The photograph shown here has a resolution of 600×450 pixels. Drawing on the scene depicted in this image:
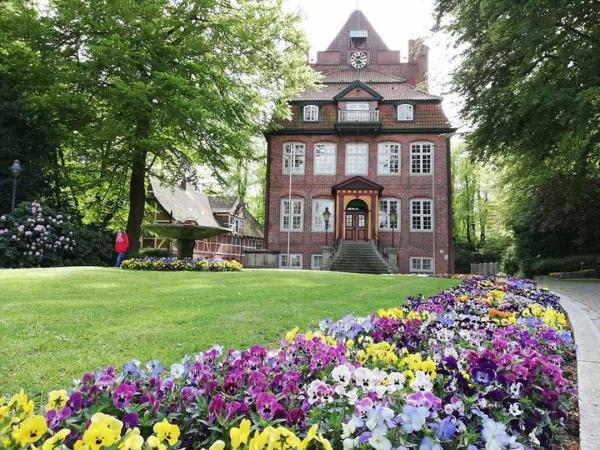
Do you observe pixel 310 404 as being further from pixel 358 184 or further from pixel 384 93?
pixel 384 93

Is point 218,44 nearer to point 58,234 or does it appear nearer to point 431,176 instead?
point 58,234

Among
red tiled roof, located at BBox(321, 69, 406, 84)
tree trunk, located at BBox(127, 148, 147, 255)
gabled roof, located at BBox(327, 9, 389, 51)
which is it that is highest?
gabled roof, located at BBox(327, 9, 389, 51)

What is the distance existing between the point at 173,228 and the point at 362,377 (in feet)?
56.0

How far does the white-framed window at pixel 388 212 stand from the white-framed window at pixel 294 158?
5.75 meters

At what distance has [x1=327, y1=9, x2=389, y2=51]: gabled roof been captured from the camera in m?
40.2

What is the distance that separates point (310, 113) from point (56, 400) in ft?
103

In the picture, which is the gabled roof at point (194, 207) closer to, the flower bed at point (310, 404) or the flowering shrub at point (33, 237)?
the flowering shrub at point (33, 237)

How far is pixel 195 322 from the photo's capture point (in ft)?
19.2

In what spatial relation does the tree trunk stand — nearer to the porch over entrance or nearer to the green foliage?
the porch over entrance

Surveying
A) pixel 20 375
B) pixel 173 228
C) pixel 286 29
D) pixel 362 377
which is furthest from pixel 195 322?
pixel 286 29

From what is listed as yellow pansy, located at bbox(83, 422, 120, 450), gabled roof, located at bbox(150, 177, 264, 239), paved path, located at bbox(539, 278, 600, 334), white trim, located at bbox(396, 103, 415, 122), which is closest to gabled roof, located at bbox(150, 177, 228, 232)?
gabled roof, located at bbox(150, 177, 264, 239)

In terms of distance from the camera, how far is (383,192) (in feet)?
102

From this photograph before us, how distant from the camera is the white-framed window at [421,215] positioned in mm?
30484

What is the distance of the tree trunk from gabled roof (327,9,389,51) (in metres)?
24.5
